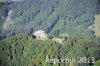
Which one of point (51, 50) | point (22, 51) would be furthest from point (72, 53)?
point (22, 51)

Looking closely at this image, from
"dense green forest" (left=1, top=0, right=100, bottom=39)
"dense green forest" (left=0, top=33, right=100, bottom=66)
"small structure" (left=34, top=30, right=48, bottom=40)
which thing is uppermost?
"dense green forest" (left=1, top=0, right=100, bottom=39)

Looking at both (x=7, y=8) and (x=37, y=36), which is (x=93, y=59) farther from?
(x=7, y=8)

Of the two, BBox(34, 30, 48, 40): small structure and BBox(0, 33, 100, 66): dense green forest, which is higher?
BBox(34, 30, 48, 40): small structure

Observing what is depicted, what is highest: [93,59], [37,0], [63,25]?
[37,0]

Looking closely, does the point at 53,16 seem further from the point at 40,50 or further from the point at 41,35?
the point at 40,50

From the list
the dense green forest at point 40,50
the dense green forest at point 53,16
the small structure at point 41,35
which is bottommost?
the dense green forest at point 40,50

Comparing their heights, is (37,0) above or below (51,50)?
above
